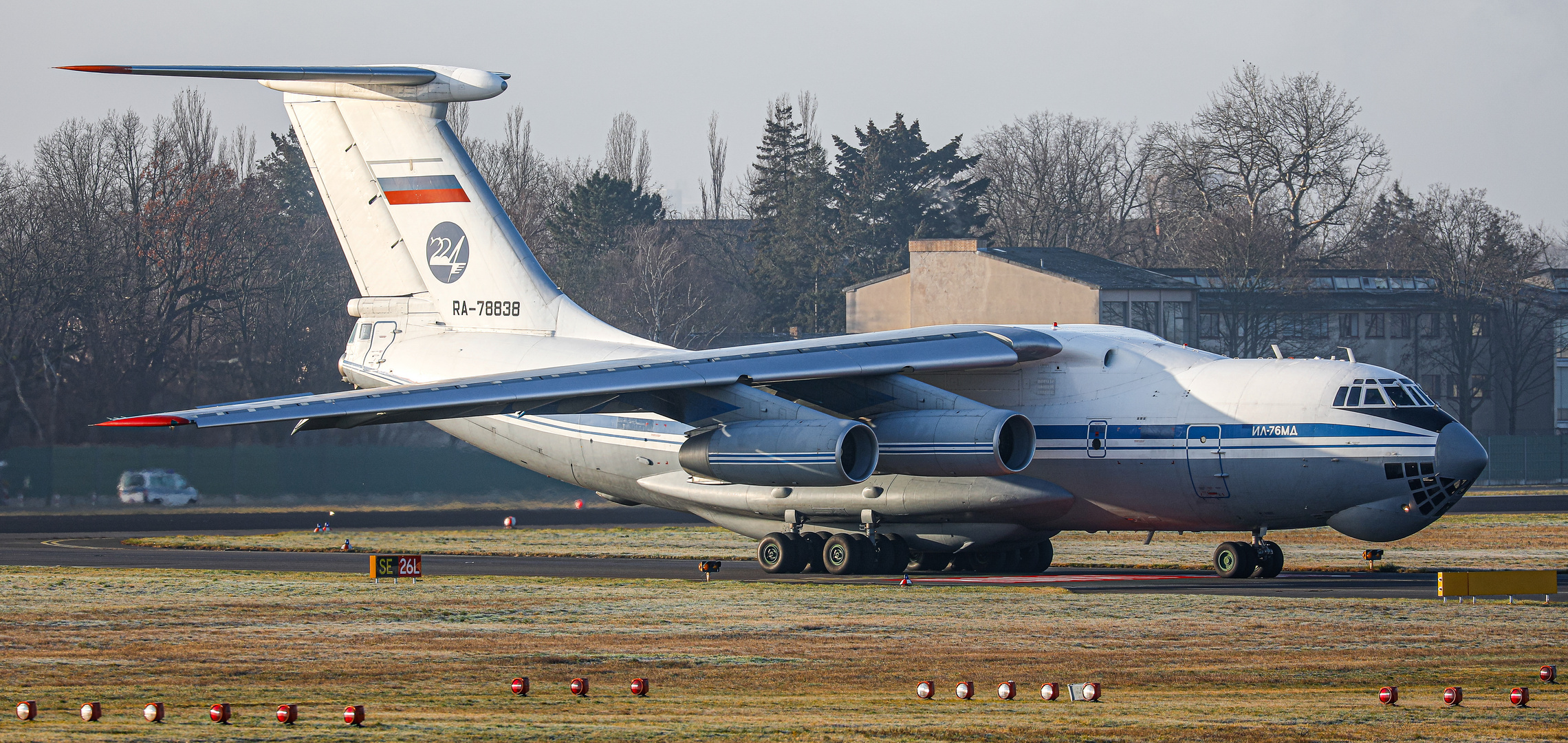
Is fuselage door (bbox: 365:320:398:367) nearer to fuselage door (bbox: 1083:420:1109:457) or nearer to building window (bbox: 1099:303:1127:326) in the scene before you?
fuselage door (bbox: 1083:420:1109:457)

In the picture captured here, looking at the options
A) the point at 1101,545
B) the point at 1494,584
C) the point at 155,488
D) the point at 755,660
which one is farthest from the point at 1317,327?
the point at 755,660

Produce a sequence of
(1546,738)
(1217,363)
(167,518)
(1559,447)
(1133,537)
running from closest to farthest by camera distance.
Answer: (1546,738) → (1217,363) → (1133,537) → (167,518) → (1559,447)

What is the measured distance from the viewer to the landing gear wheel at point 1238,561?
787 inches

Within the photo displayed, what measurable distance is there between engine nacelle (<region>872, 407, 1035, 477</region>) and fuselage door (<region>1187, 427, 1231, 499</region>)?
1830mm

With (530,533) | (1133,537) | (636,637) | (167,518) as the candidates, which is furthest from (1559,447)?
(636,637)

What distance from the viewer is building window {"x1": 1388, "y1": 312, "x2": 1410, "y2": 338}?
Result: 63.9 metres

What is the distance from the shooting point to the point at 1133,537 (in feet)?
98.4

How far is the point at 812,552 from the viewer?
21.6 meters

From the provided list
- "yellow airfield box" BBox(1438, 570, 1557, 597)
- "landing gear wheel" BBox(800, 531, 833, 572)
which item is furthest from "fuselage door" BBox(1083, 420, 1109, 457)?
"yellow airfield box" BBox(1438, 570, 1557, 597)

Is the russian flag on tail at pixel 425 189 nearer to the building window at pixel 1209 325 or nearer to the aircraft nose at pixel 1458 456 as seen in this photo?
the aircraft nose at pixel 1458 456

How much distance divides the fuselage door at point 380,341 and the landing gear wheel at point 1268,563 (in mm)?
12134

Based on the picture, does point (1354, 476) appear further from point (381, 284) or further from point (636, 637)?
point (381, 284)

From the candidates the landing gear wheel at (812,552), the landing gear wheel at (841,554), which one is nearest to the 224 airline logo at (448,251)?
the landing gear wheel at (812,552)

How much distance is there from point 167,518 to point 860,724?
28152 mm
